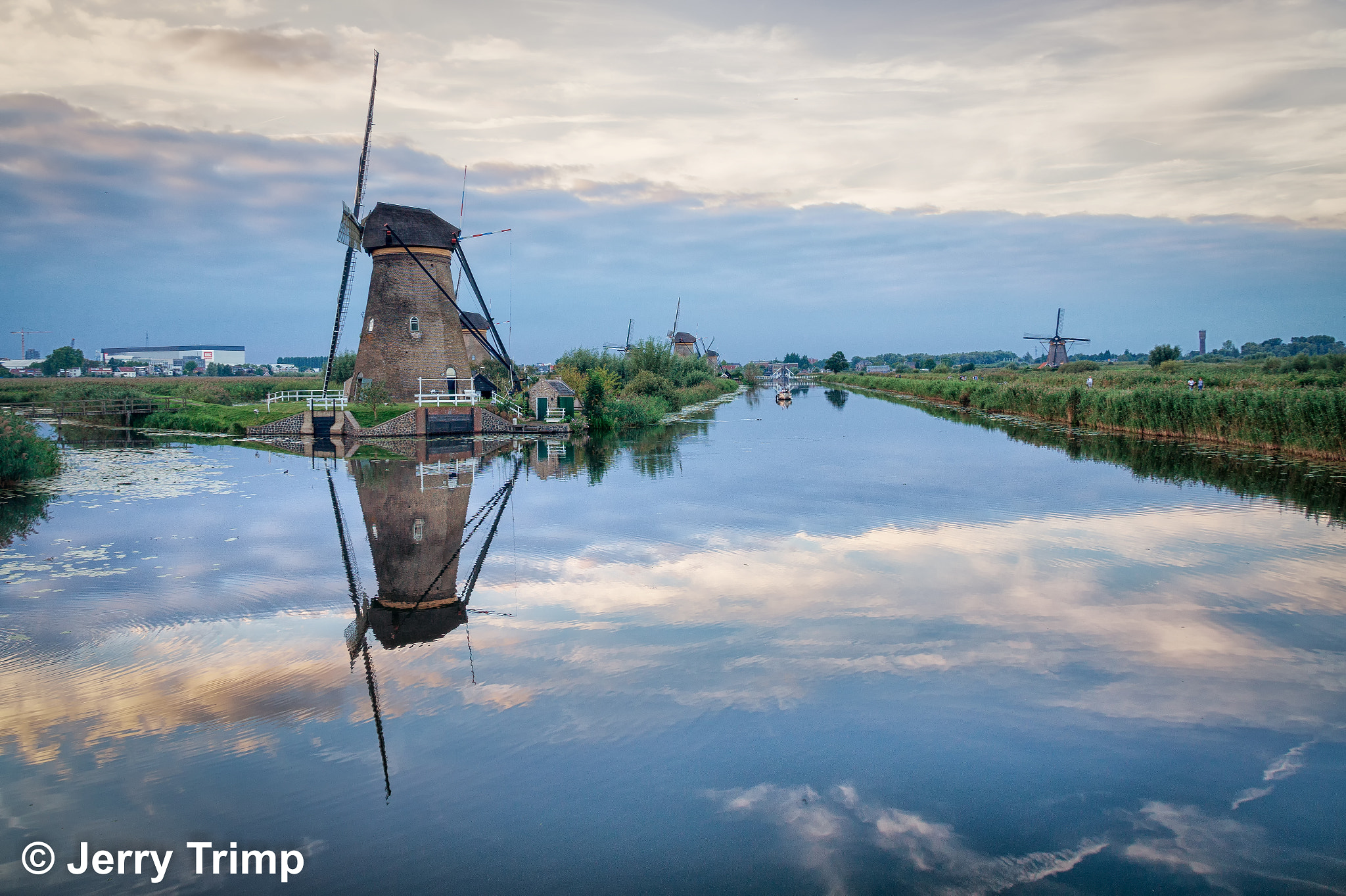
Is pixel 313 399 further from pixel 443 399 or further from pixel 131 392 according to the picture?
pixel 131 392

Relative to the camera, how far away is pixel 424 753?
15.6ft

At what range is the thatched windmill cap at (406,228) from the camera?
28.1 metres

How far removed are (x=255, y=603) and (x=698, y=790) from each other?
528cm

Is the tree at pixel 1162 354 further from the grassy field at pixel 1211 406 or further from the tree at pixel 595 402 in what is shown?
the tree at pixel 595 402

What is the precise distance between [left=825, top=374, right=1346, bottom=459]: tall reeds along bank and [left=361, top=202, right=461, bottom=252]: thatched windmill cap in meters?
23.6

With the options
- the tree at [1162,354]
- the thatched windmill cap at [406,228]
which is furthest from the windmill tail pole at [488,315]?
the tree at [1162,354]

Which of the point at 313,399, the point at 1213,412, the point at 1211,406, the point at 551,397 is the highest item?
the point at 313,399

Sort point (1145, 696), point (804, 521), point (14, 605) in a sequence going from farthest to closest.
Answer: point (804, 521) → point (14, 605) → point (1145, 696)

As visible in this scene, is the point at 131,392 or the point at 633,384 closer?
the point at 131,392

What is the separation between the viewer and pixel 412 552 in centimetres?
972


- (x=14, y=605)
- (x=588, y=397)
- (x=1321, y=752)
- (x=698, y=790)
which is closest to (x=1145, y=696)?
(x=1321, y=752)

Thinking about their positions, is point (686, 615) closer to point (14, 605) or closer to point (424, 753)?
point (424, 753)

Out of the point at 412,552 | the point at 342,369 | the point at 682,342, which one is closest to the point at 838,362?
the point at 682,342

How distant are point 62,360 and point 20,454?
92.8 m
